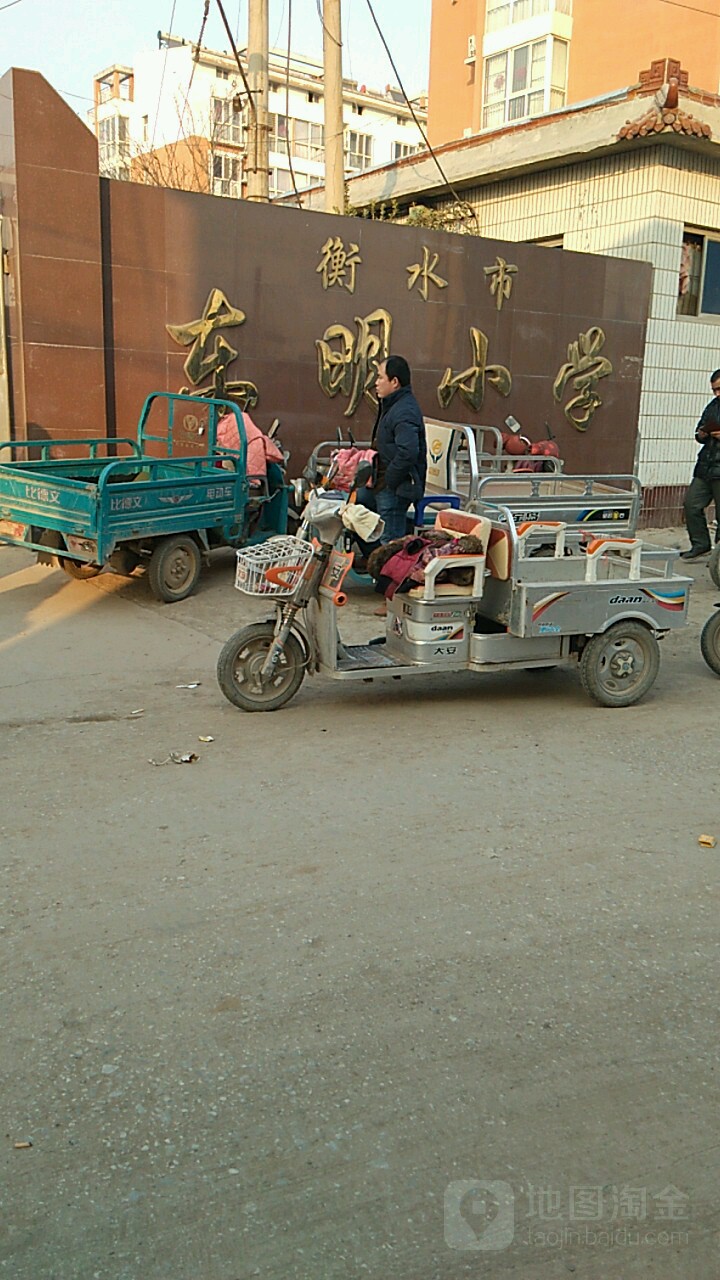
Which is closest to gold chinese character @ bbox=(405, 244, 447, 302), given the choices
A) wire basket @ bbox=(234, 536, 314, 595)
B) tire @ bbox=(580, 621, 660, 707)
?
tire @ bbox=(580, 621, 660, 707)

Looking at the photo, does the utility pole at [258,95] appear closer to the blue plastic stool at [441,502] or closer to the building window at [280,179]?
the blue plastic stool at [441,502]

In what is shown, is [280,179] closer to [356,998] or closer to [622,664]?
[622,664]

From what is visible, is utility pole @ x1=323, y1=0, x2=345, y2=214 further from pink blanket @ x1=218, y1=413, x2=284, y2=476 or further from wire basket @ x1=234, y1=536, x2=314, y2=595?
wire basket @ x1=234, y1=536, x2=314, y2=595

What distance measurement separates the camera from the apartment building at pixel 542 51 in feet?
67.2

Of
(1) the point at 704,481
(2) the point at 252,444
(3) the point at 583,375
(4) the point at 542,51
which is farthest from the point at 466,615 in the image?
(4) the point at 542,51

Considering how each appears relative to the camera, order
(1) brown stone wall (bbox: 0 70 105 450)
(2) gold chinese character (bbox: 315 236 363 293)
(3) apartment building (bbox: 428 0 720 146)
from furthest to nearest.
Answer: (3) apartment building (bbox: 428 0 720 146)
(2) gold chinese character (bbox: 315 236 363 293)
(1) brown stone wall (bbox: 0 70 105 450)

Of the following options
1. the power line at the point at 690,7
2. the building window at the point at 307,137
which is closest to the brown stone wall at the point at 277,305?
the power line at the point at 690,7

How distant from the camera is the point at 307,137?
55281mm

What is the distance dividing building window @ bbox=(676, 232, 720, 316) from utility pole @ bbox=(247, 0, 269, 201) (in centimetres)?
577

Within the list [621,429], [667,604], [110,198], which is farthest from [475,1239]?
[621,429]

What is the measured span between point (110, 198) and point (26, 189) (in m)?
0.87

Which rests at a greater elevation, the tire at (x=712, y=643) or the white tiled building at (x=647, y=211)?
the white tiled building at (x=647, y=211)

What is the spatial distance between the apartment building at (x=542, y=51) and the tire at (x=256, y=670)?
18157 mm

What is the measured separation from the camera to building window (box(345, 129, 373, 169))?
181 feet
